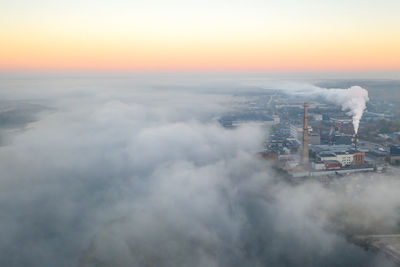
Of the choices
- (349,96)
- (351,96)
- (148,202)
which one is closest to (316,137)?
(349,96)

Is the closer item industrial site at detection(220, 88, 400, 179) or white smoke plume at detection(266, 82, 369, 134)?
industrial site at detection(220, 88, 400, 179)

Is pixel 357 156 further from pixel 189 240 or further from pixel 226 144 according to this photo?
pixel 189 240

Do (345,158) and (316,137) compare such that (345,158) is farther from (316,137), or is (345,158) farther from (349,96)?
(316,137)

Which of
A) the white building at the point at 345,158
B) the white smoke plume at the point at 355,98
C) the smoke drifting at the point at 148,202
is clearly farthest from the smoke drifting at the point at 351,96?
the smoke drifting at the point at 148,202

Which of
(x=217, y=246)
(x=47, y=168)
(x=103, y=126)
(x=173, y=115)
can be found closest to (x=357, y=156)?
(x=173, y=115)

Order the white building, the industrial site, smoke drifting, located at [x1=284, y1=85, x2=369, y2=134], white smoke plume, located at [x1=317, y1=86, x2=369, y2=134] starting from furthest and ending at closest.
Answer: smoke drifting, located at [x1=284, y1=85, x2=369, y2=134], white smoke plume, located at [x1=317, y1=86, x2=369, y2=134], the white building, the industrial site

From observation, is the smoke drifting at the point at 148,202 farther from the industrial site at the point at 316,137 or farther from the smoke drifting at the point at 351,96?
the smoke drifting at the point at 351,96

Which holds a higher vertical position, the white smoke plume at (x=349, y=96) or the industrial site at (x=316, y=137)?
the white smoke plume at (x=349, y=96)

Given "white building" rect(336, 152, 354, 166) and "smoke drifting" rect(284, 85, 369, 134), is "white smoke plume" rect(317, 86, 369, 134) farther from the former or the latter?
"white building" rect(336, 152, 354, 166)

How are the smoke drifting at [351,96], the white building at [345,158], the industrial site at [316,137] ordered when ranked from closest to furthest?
the industrial site at [316,137] → the white building at [345,158] → the smoke drifting at [351,96]

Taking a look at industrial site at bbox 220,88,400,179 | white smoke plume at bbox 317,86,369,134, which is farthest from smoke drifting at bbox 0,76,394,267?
white smoke plume at bbox 317,86,369,134
